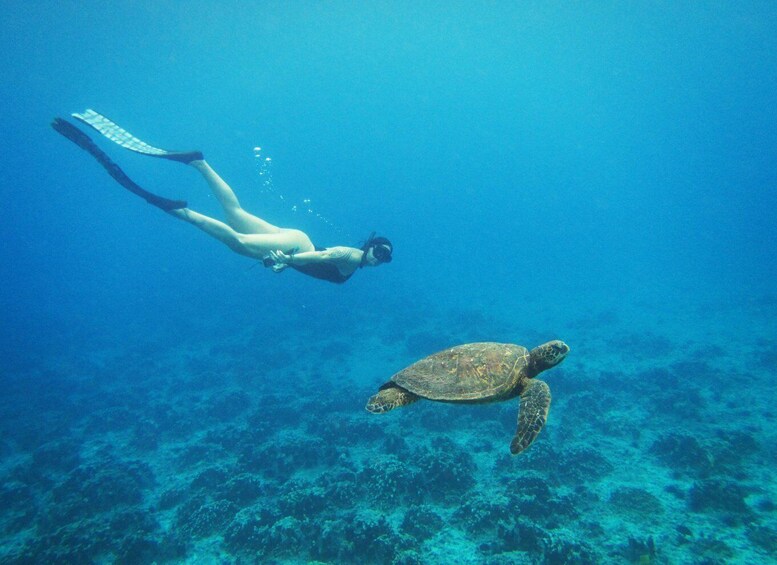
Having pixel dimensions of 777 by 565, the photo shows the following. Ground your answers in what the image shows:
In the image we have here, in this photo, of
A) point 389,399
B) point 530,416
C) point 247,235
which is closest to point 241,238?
point 247,235

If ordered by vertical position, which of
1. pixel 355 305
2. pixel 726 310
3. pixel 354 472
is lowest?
pixel 354 472

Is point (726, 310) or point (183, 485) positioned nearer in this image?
point (183, 485)

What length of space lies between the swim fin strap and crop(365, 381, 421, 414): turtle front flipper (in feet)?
23.6

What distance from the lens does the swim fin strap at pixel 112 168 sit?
29.2 feet

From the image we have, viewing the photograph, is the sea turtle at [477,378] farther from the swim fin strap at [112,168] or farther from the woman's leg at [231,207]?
the swim fin strap at [112,168]

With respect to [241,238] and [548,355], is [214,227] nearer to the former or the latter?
[241,238]

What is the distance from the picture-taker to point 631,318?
3169 cm

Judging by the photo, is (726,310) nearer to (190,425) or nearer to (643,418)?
(643,418)

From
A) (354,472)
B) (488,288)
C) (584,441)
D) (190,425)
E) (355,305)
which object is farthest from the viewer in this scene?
(488,288)

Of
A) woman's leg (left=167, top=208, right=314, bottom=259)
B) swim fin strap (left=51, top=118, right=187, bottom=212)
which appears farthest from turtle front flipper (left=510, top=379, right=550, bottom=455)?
swim fin strap (left=51, top=118, right=187, bottom=212)

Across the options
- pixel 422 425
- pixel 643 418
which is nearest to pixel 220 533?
pixel 422 425

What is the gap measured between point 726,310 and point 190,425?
42301 millimetres

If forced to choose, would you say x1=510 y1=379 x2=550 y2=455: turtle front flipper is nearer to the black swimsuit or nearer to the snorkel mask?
the snorkel mask

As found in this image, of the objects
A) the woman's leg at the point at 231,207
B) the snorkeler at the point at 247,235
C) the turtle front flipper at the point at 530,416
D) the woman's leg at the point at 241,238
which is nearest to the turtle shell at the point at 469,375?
the turtle front flipper at the point at 530,416
